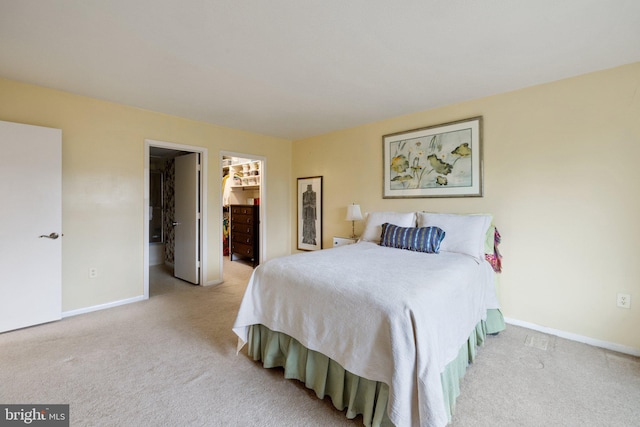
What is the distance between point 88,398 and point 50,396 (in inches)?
9.6

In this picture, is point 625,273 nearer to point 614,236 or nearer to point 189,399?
point 614,236

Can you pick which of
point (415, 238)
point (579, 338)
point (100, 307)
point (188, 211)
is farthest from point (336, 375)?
point (188, 211)

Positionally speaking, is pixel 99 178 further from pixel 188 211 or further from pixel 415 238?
pixel 415 238

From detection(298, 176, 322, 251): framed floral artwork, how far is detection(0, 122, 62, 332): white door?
3136 mm

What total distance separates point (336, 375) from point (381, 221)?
2.08m

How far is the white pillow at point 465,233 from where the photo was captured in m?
2.60

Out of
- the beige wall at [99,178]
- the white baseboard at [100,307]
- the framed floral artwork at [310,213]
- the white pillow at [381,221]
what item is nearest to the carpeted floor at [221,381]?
the white baseboard at [100,307]

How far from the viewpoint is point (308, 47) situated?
2.07 meters

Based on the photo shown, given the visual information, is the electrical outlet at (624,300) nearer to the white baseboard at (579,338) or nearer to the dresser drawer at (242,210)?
the white baseboard at (579,338)

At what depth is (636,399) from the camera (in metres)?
1.72

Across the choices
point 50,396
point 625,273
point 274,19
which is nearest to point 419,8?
point 274,19

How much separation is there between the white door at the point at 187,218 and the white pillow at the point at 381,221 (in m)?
2.45

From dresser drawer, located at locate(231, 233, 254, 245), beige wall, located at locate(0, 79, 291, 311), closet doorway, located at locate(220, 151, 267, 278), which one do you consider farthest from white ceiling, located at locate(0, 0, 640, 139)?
dresser drawer, located at locate(231, 233, 254, 245)

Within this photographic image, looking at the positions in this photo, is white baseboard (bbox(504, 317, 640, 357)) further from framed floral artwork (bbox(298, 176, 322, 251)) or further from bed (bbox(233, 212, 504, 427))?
framed floral artwork (bbox(298, 176, 322, 251))
